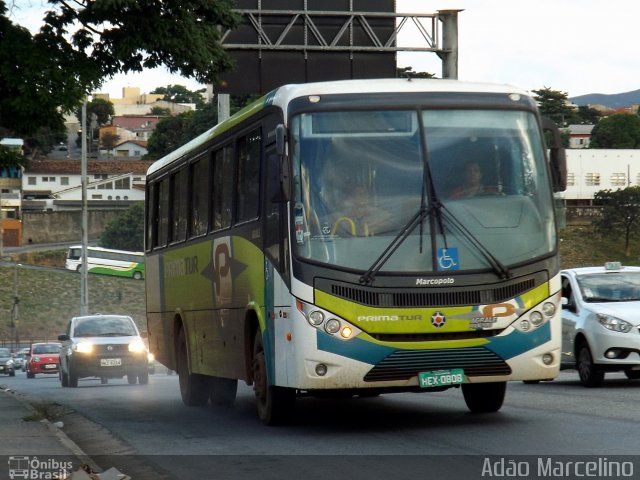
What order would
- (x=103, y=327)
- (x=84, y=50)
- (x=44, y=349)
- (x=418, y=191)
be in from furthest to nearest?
(x=44, y=349), (x=103, y=327), (x=84, y=50), (x=418, y=191)

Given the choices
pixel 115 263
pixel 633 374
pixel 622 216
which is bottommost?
pixel 633 374

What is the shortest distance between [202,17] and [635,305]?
7213 mm

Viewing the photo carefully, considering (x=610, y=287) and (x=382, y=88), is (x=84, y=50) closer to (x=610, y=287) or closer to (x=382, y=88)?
(x=382, y=88)

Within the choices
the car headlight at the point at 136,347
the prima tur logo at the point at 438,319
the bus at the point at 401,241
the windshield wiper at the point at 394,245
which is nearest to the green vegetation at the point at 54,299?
the car headlight at the point at 136,347

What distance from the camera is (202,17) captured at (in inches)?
750

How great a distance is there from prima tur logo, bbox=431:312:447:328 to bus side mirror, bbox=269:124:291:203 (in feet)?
5.57

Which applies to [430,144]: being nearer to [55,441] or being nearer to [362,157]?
[362,157]

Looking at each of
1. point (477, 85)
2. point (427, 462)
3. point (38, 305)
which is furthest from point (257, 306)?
point (38, 305)

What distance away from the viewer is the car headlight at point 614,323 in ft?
64.9

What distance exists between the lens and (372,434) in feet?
44.4

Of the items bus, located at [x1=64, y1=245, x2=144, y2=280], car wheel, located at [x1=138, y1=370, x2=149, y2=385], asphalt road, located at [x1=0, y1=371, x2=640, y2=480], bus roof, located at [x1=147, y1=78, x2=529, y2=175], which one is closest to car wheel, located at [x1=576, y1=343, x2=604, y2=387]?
asphalt road, located at [x1=0, y1=371, x2=640, y2=480]

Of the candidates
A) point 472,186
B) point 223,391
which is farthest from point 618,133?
point 472,186

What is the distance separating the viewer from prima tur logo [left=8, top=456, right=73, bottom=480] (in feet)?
34.5

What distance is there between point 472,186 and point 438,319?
4.37 feet
